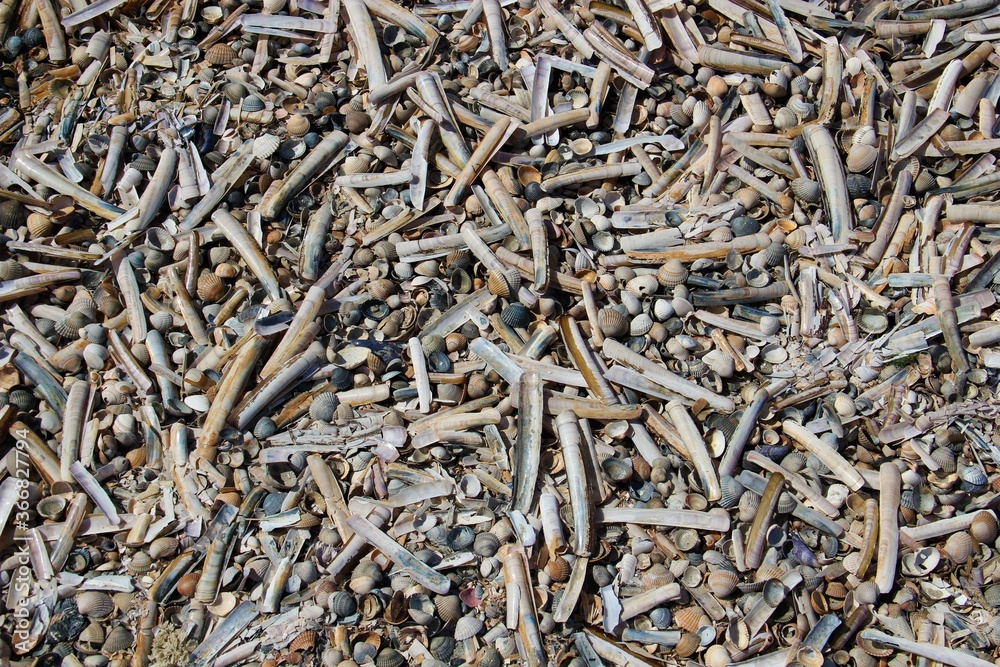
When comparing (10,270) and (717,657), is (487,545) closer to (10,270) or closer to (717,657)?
(717,657)

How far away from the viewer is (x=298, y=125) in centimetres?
408

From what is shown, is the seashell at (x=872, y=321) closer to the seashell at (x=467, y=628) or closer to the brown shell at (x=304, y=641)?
the seashell at (x=467, y=628)

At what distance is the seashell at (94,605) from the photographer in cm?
324

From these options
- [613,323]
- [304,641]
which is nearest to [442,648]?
[304,641]

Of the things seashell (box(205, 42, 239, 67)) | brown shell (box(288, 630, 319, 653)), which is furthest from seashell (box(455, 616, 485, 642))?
seashell (box(205, 42, 239, 67))

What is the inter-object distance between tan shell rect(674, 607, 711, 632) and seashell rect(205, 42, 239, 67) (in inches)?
159

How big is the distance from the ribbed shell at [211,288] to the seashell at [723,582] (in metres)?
2.87

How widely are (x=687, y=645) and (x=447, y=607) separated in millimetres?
1070

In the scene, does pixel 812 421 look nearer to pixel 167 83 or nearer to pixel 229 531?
pixel 229 531

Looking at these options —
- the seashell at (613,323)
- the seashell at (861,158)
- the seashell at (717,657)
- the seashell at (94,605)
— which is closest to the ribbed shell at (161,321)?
the seashell at (94,605)

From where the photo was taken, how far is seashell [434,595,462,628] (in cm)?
314

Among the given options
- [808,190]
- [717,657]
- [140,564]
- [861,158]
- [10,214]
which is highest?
[10,214]

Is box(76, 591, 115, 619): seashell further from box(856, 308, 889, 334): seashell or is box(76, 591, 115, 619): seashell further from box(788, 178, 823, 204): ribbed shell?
box(788, 178, 823, 204): ribbed shell

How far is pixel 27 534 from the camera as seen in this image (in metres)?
3.34
